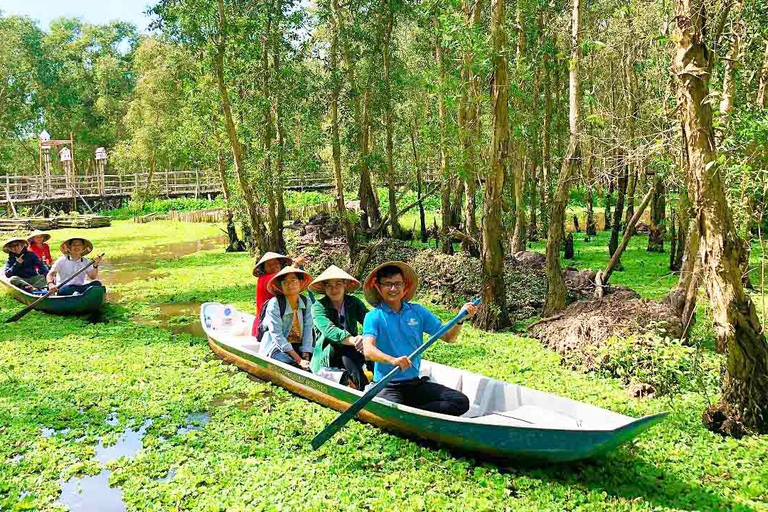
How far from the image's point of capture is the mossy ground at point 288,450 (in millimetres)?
4418

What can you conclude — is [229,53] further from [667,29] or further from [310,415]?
[310,415]

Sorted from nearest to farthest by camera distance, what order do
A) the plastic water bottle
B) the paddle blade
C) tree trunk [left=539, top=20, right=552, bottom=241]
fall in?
the plastic water bottle, the paddle blade, tree trunk [left=539, top=20, right=552, bottom=241]

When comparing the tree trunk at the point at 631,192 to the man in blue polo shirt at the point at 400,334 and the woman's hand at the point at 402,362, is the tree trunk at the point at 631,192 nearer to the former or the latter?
the man in blue polo shirt at the point at 400,334

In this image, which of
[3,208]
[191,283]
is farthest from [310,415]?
[3,208]

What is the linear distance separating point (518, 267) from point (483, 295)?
11.1ft

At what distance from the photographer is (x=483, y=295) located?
28.8ft

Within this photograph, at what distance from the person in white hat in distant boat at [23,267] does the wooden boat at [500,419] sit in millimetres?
6784

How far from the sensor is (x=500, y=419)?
4.86 metres

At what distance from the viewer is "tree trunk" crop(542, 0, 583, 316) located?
8.45 m

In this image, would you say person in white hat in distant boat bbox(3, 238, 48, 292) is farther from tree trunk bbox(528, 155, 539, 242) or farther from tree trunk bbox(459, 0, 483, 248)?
tree trunk bbox(528, 155, 539, 242)

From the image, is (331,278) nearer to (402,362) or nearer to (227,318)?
(402,362)

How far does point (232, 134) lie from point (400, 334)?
31.5 feet

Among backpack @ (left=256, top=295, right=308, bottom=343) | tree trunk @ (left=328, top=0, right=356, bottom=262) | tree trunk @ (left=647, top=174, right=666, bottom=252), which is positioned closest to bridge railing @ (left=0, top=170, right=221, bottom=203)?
tree trunk @ (left=328, top=0, right=356, bottom=262)

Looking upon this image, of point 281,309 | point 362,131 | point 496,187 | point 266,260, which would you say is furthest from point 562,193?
point 362,131
